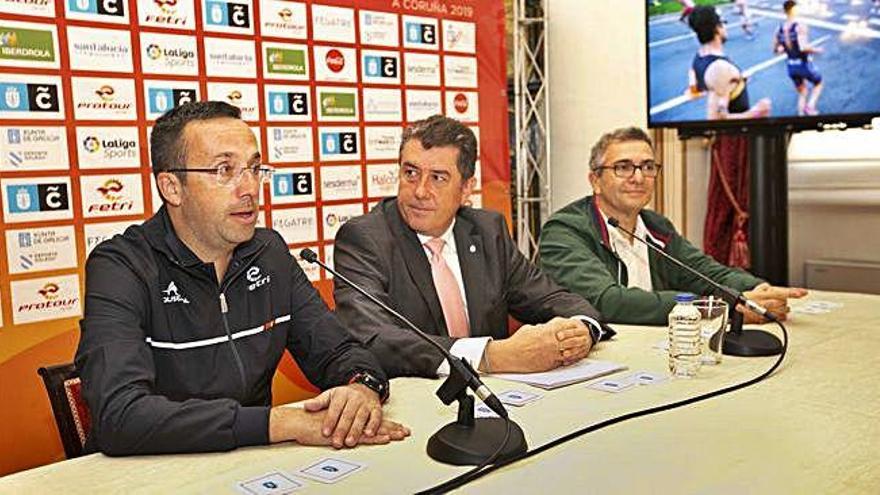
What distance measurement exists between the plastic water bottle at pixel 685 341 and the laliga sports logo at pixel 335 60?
6.85ft

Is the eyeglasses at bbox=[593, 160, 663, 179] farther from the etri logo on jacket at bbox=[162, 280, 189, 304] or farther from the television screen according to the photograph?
the etri logo on jacket at bbox=[162, 280, 189, 304]

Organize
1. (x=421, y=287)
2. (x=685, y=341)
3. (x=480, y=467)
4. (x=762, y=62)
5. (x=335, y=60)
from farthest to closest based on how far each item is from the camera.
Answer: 1. (x=762, y=62)
2. (x=335, y=60)
3. (x=421, y=287)
4. (x=685, y=341)
5. (x=480, y=467)

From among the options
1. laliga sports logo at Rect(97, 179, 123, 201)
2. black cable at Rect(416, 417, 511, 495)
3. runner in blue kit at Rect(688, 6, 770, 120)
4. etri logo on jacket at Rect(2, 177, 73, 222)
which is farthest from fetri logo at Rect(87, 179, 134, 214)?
runner in blue kit at Rect(688, 6, 770, 120)

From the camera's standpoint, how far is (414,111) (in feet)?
12.9

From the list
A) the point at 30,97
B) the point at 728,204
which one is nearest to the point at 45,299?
the point at 30,97

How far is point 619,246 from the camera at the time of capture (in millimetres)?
2965

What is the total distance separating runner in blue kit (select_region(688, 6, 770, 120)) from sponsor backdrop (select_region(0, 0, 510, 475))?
102cm

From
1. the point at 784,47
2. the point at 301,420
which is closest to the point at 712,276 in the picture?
the point at 784,47

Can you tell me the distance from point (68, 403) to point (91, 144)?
4.44 ft

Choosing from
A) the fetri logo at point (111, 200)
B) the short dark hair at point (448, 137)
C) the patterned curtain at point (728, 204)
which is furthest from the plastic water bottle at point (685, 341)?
the patterned curtain at point (728, 204)

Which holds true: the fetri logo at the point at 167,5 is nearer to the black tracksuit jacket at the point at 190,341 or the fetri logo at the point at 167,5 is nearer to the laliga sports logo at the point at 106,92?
the laliga sports logo at the point at 106,92

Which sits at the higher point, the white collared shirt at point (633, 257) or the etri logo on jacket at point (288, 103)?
the etri logo on jacket at point (288, 103)

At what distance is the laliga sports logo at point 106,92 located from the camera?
114 inches

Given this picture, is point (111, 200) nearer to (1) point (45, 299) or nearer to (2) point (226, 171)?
(1) point (45, 299)
